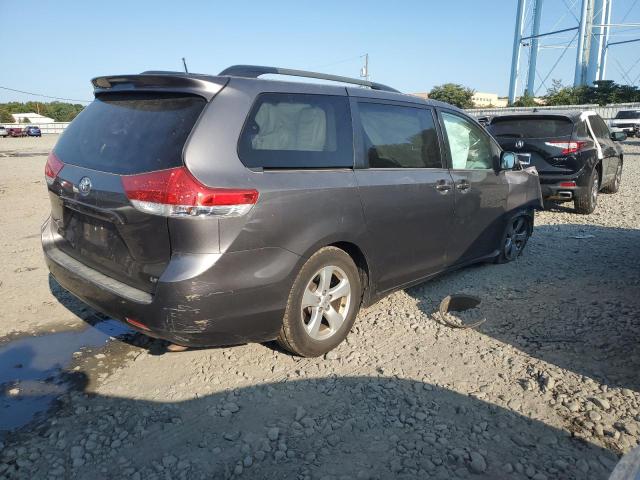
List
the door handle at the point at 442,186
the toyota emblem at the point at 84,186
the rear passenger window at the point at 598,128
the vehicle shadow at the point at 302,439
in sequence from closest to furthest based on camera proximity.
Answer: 1. the vehicle shadow at the point at 302,439
2. the toyota emblem at the point at 84,186
3. the door handle at the point at 442,186
4. the rear passenger window at the point at 598,128

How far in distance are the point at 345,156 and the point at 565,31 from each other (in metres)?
55.7

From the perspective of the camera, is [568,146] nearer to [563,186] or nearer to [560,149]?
[560,149]

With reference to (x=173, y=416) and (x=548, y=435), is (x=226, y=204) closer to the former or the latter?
(x=173, y=416)

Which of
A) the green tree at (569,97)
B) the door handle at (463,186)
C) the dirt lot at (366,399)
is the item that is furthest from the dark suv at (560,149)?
the green tree at (569,97)

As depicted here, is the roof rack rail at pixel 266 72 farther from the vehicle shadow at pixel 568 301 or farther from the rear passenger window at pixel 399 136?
the vehicle shadow at pixel 568 301

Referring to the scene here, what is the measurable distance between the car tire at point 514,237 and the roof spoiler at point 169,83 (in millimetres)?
3654

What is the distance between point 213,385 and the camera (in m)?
3.02

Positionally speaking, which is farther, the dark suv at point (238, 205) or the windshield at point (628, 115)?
the windshield at point (628, 115)

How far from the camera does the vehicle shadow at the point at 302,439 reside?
2.31m


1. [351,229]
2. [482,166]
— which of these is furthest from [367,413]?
[482,166]

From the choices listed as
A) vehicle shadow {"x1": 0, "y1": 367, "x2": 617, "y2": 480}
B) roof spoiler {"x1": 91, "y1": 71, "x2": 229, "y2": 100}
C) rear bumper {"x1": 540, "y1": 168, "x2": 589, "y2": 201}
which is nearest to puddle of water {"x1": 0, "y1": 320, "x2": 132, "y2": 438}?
vehicle shadow {"x1": 0, "y1": 367, "x2": 617, "y2": 480}

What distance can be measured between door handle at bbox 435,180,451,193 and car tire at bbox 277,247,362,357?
1125 mm

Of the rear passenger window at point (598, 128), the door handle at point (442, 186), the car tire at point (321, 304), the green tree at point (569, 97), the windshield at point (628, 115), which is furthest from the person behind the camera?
the green tree at point (569, 97)

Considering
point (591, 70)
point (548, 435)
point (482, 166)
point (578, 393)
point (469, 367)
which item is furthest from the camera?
point (591, 70)
